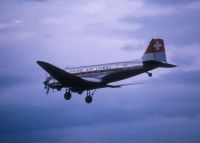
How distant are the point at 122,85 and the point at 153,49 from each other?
5708mm

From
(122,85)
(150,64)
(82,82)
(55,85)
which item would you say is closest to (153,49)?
(150,64)

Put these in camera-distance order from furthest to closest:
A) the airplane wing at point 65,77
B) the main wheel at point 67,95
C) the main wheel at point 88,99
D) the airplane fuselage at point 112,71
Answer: the main wheel at point 88,99 → the main wheel at point 67,95 → the airplane fuselage at point 112,71 → the airplane wing at point 65,77

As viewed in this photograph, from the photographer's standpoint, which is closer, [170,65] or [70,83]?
[170,65]

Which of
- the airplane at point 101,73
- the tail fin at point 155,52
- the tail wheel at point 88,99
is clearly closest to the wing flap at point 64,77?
the airplane at point 101,73

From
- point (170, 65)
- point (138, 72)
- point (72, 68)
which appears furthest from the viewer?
point (72, 68)

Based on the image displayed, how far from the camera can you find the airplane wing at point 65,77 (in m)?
41.3

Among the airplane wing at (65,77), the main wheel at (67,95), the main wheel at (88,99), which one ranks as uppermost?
the airplane wing at (65,77)

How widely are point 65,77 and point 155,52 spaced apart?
425 inches

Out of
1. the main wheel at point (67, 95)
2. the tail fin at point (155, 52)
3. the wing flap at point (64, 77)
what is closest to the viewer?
the wing flap at point (64, 77)

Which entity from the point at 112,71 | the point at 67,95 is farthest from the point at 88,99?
the point at 112,71

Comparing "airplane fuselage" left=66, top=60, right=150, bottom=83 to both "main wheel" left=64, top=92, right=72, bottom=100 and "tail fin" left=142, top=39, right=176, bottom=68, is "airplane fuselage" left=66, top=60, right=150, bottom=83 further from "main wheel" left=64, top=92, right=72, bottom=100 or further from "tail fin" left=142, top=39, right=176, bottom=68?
"main wheel" left=64, top=92, right=72, bottom=100

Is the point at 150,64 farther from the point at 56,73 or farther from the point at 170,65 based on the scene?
the point at 56,73

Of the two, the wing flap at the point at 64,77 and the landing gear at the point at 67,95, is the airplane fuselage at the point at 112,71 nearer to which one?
the wing flap at the point at 64,77

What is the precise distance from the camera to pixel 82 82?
1698 inches
